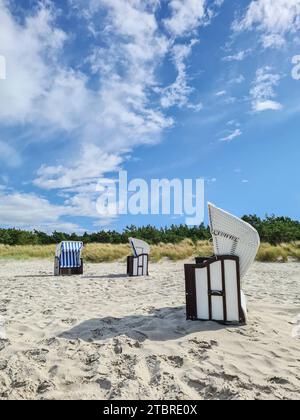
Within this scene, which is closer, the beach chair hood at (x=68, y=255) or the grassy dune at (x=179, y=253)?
the beach chair hood at (x=68, y=255)

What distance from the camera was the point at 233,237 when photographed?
5.17 m

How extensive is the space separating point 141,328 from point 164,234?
27.9m

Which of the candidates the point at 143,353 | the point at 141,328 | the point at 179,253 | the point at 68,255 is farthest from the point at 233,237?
the point at 179,253

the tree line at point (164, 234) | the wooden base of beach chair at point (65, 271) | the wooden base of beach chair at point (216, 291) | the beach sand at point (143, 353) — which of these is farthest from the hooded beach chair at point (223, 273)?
the tree line at point (164, 234)

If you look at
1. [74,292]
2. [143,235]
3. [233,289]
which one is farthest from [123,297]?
[143,235]

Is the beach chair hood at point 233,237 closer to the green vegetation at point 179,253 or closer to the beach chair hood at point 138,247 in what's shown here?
the beach chair hood at point 138,247

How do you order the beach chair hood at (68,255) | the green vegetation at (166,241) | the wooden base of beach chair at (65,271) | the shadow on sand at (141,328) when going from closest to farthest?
the shadow on sand at (141,328) < the wooden base of beach chair at (65,271) < the beach chair hood at (68,255) < the green vegetation at (166,241)

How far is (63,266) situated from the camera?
1390cm

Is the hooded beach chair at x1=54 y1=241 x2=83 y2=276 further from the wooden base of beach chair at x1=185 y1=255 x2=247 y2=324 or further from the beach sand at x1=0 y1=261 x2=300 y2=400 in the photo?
the wooden base of beach chair at x1=185 y1=255 x2=247 y2=324

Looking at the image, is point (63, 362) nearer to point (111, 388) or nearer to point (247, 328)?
point (111, 388)

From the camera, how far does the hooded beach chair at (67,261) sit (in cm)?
1384

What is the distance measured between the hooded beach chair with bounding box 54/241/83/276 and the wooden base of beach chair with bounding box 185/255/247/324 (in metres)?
9.26

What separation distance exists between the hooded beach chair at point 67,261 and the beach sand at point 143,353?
6.94 meters
